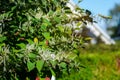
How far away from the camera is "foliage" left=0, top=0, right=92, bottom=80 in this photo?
4.74 m

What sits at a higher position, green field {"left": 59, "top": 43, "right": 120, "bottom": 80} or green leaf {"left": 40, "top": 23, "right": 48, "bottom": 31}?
green leaf {"left": 40, "top": 23, "right": 48, "bottom": 31}

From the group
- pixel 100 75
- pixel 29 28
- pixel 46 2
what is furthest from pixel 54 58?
pixel 100 75

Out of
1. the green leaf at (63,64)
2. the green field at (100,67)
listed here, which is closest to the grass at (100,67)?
the green field at (100,67)

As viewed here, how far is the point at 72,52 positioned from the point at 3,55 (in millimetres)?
924

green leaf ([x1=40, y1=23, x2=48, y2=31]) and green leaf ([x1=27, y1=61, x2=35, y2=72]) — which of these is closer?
green leaf ([x1=27, y1=61, x2=35, y2=72])

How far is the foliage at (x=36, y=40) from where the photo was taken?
15.6 feet

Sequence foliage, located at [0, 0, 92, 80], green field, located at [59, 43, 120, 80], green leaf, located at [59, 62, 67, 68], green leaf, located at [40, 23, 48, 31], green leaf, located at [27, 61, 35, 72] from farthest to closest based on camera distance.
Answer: green field, located at [59, 43, 120, 80], green leaf, located at [40, 23, 48, 31], green leaf, located at [59, 62, 67, 68], foliage, located at [0, 0, 92, 80], green leaf, located at [27, 61, 35, 72]

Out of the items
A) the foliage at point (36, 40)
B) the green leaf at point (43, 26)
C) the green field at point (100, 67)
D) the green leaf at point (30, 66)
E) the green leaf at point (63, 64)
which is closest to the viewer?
the green leaf at point (30, 66)

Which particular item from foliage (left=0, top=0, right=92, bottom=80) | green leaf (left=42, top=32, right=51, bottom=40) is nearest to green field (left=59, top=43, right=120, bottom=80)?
foliage (left=0, top=0, right=92, bottom=80)

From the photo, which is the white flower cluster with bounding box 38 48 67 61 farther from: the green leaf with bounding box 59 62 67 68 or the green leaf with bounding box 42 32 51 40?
the green leaf with bounding box 42 32 51 40

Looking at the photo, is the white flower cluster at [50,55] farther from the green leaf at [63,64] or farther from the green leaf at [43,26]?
the green leaf at [43,26]

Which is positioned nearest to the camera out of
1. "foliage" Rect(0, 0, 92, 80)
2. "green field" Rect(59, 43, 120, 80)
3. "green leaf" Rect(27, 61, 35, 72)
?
"green leaf" Rect(27, 61, 35, 72)

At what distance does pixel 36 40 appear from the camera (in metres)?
4.88

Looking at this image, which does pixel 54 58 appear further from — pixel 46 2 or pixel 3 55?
pixel 46 2
